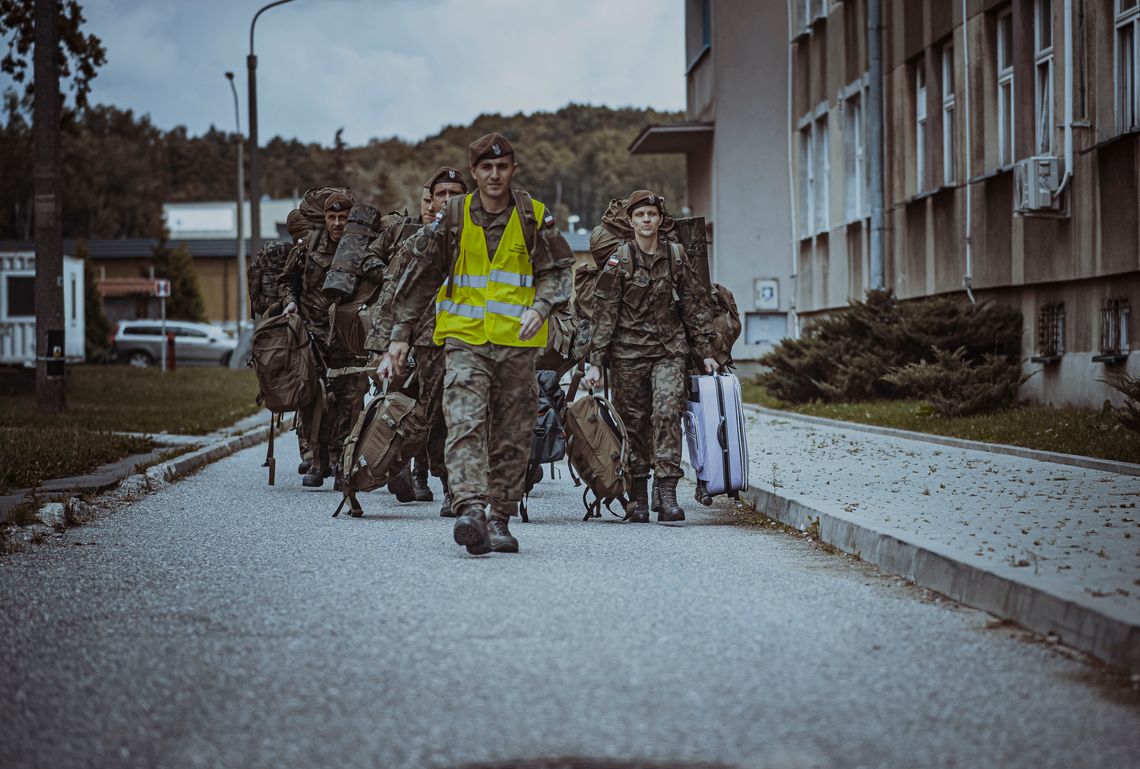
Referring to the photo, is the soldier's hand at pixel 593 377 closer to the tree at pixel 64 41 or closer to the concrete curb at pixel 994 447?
the concrete curb at pixel 994 447

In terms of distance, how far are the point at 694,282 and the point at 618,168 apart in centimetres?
10161

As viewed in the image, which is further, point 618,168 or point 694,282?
point 618,168

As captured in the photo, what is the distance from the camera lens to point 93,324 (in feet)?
184

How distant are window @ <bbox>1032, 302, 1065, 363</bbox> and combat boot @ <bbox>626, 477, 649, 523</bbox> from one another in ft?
28.3

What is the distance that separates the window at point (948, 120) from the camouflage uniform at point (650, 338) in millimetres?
12014

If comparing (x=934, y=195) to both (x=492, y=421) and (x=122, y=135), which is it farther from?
(x=122, y=135)

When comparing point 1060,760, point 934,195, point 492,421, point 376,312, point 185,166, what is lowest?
point 1060,760

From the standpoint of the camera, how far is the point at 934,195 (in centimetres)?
2211

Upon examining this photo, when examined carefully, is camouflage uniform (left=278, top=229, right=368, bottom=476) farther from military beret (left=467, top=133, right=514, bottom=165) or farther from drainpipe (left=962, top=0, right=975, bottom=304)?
drainpipe (left=962, top=0, right=975, bottom=304)

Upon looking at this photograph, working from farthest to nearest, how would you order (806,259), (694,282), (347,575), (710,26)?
(710,26)
(806,259)
(694,282)
(347,575)

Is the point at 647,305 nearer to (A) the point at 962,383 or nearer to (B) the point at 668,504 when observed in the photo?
(B) the point at 668,504

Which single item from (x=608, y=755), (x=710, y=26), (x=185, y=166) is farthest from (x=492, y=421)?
(x=185, y=166)

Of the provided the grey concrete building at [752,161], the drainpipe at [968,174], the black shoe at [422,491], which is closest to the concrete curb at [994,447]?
the drainpipe at [968,174]

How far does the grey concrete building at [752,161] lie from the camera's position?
33188 mm
